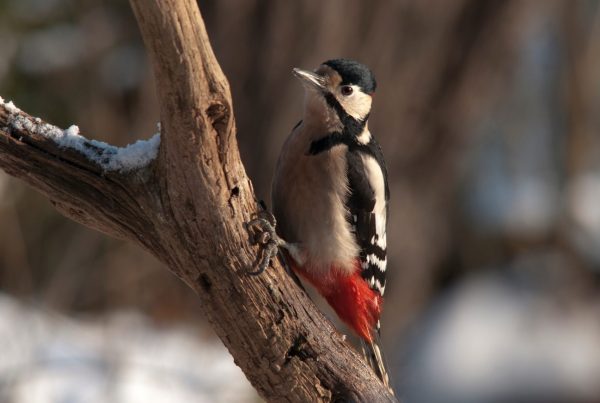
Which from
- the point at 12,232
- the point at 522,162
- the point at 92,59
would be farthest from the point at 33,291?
the point at 522,162

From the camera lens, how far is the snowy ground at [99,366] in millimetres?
5559

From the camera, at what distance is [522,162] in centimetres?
952

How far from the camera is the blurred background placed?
6.32 metres

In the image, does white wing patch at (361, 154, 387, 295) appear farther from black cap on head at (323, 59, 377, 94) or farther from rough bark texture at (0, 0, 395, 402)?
rough bark texture at (0, 0, 395, 402)

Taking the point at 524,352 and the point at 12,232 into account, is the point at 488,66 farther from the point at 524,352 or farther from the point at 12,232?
the point at 12,232

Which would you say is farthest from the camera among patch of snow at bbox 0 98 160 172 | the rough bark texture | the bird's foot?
the bird's foot

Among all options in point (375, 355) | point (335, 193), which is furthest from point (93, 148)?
point (375, 355)

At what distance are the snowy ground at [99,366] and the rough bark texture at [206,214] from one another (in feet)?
9.51

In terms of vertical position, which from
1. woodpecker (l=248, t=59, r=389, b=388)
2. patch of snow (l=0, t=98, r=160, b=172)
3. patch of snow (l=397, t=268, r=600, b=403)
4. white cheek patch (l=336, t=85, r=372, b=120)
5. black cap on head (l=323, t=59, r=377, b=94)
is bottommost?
patch of snow (l=0, t=98, r=160, b=172)

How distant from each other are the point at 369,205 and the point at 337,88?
47 centimetres

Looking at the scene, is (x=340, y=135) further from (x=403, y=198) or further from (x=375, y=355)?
(x=403, y=198)

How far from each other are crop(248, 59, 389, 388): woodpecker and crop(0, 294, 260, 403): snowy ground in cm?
249

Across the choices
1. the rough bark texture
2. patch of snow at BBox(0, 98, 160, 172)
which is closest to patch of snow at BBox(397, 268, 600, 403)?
the rough bark texture

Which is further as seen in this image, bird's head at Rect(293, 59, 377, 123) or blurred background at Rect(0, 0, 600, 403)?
blurred background at Rect(0, 0, 600, 403)
